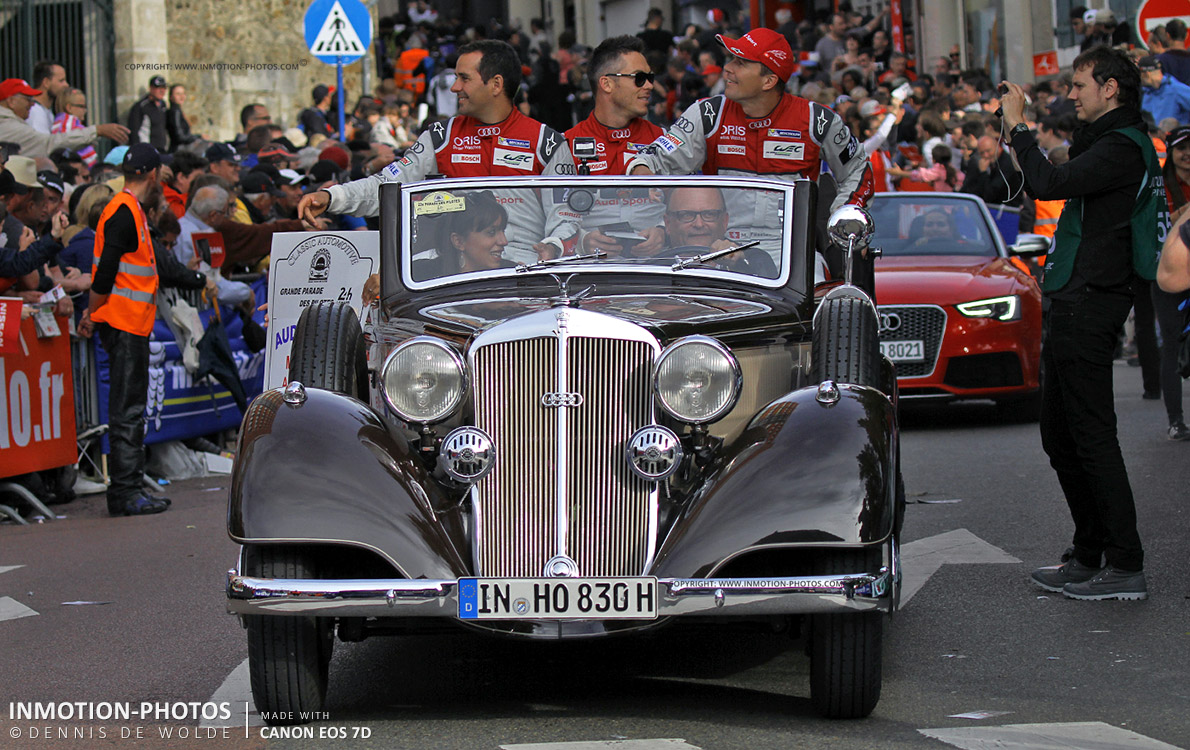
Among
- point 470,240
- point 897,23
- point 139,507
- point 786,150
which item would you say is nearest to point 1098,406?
point 786,150

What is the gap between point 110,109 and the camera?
65.5 feet

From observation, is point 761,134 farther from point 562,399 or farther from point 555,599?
point 555,599

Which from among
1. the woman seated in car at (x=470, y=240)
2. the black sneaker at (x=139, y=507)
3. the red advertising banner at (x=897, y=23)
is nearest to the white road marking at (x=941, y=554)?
the woman seated in car at (x=470, y=240)

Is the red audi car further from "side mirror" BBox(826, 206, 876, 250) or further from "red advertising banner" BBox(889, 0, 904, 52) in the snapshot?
"red advertising banner" BBox(889, 0, 904, 52)

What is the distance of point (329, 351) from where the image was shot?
18.3 ft

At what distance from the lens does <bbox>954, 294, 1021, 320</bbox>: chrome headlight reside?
37.9 feet

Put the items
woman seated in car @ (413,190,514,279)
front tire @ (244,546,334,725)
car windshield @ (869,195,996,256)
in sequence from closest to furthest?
front tire @ (244,546,334,725) → woman seated in car @ (413,190,514,279) → car windshield @ (869,195,996,256)

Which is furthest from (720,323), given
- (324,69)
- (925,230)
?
(324,69)

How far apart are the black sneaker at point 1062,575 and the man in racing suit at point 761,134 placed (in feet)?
6.10

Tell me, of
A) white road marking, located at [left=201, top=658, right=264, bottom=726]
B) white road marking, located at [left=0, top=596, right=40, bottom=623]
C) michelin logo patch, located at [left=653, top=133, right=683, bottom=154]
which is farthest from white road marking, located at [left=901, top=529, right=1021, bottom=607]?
white road marking, located at [left=0, top=596, right=40, bottom=623]

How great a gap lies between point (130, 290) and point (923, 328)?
216 inches

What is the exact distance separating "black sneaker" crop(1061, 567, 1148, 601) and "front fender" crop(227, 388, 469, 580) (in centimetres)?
285

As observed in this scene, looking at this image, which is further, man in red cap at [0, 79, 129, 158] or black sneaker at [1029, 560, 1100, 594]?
man in red cap at [0, 79, 129, 158]

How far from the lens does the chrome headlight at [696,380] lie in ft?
16.0
